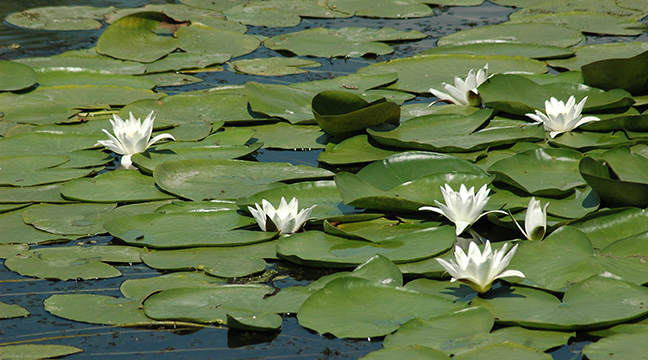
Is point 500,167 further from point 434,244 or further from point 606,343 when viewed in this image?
point 606,343

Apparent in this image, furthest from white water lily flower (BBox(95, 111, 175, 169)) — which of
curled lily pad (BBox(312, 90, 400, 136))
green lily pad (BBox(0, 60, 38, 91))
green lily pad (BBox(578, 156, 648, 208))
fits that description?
green lily pad (BBox(578, 156, 648, 208))

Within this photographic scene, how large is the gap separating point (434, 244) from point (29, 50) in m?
4.58

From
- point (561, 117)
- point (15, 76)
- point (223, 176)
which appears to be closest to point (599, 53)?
point (561, 117)

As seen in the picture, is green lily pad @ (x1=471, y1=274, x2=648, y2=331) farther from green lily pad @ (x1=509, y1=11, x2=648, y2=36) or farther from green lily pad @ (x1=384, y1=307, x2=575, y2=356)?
green lily pad @ (x1=509, y1=11, x2=648, y2=36)

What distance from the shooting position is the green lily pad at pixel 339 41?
5.20 m

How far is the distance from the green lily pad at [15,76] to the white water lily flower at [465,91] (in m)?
3.01

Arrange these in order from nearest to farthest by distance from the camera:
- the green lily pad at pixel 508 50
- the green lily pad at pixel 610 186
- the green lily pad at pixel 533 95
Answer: the green lily pad at pixel 610 186 → the green lily pad at pixel 533 95 → the green lily pad at pixel 508 50

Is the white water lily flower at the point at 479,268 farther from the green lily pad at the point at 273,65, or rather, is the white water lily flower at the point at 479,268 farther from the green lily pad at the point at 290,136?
the green lily pad at the point at 273,65

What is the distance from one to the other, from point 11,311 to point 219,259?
814 millimetres

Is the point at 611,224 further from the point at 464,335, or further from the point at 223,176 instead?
the point at 223,176

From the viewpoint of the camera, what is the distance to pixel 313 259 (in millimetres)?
2422

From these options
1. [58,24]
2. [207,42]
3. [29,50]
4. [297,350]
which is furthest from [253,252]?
[58,24]

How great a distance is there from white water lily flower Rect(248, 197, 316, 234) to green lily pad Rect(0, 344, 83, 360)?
957mm

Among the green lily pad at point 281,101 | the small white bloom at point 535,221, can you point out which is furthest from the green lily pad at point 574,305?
the green lily pad at point 281,101
